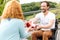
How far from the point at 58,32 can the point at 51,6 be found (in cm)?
35

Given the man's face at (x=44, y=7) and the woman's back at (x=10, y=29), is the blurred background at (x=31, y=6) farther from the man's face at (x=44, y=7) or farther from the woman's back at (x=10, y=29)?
the woman's back at (x=10, y=29)

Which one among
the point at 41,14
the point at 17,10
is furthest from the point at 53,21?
the point at 17,10

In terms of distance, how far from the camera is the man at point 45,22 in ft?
7.05

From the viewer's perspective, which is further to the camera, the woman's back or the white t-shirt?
the white t-shirt

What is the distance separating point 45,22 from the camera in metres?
2.17

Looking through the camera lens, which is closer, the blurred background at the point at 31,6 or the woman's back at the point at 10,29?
the woman's back at the point at 10,29

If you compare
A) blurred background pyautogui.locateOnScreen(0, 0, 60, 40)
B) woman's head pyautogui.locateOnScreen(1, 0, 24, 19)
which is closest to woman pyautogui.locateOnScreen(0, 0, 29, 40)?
woman's head pyautogui.locateOnScreen(1, 0, 24, 19)

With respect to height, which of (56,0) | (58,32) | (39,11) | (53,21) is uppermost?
(56,0)

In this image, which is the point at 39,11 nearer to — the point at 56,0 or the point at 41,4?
the point at 41,4

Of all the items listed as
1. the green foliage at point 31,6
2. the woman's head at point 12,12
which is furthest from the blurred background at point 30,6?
the woman's head at point 12,12

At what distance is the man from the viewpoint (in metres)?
2.15

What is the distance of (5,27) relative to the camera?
1699 millimetres

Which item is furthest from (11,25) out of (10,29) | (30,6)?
(30,6)

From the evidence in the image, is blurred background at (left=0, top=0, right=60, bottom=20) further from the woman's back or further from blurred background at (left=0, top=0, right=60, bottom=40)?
the woman's back
